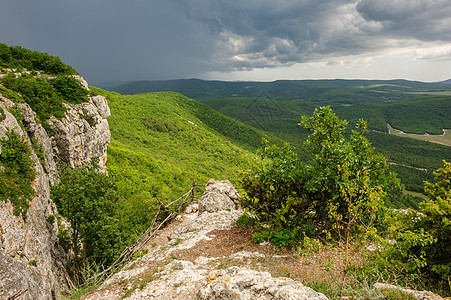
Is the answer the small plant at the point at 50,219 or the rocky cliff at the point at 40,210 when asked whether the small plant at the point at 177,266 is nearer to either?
the rocky cliff at the point at 40,210

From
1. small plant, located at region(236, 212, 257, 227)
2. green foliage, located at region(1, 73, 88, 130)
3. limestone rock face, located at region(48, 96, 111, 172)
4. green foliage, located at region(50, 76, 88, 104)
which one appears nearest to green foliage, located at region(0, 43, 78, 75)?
green foliage, located at region(50, 76, 88, 104)

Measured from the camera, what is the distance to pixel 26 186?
8.47m

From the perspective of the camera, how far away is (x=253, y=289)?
492 centimetres

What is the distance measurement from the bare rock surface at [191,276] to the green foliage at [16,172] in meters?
4.30

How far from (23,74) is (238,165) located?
43.4 m

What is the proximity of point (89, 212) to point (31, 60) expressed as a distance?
1460cm

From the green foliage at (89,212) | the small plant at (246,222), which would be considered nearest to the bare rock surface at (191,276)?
the small plant at (246,222)

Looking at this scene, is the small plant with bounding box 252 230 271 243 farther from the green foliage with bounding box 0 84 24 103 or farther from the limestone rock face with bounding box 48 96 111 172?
the green foliage with bounding box 0 84 24 103

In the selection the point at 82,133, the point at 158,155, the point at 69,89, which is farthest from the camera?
the point at 158,155

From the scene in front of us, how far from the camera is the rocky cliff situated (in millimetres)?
6312

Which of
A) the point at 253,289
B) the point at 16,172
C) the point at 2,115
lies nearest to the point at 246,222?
the point at 253,289

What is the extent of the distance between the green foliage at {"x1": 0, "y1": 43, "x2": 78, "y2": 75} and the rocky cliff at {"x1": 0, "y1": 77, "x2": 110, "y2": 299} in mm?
3934

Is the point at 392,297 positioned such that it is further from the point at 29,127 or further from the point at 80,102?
the point at 80,102

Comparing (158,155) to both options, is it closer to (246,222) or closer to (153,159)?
(153,159)
